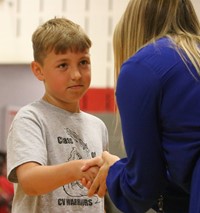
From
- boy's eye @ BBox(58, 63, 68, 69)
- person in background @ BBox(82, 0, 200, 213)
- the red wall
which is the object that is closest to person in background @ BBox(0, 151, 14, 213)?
the red wall

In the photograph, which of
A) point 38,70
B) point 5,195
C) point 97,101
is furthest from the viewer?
point 97,101

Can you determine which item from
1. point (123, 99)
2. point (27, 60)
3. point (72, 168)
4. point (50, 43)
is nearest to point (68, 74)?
point (50, 43)

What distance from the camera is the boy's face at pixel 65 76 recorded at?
3.89 ft

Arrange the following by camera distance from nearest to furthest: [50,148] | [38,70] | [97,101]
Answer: [50,148] → [38,70] → [97,101]

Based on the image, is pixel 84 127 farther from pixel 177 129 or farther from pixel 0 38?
pixel 0 38

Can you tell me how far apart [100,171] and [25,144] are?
210 millimetres

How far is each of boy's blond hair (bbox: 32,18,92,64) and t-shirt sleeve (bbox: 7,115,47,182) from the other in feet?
0.66

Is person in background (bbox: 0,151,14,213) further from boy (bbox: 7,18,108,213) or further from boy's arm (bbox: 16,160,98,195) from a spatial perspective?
boy's arm (bbox: 16,160,98,195)

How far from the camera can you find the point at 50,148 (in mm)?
1129

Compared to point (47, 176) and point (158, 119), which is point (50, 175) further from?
point (158, 119)

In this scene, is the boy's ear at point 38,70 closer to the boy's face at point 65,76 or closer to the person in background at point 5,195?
the boy's face at point 65,76

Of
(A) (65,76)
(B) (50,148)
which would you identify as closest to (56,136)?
(B) (50,148)

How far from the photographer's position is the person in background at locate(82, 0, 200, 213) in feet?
2.52

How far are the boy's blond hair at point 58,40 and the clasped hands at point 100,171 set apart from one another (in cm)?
32
